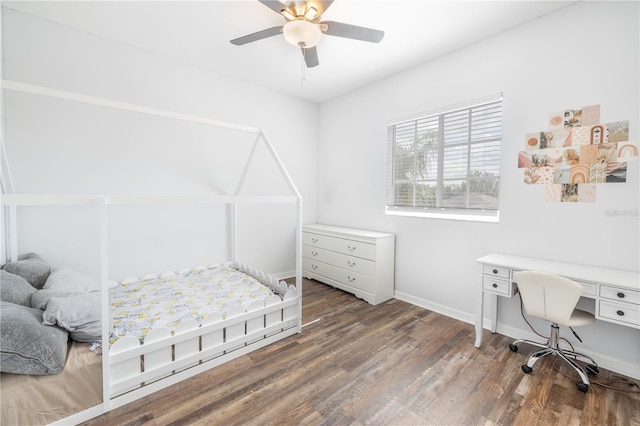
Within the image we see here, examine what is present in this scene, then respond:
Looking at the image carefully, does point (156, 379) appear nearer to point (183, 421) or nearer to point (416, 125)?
point (183, 421)

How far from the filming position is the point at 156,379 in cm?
181

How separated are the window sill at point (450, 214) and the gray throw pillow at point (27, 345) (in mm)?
3175

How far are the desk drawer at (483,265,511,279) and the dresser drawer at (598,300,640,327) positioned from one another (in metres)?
0.53

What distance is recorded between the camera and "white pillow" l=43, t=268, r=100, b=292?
2.00 meters

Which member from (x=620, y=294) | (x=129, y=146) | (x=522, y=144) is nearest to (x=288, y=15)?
(x=129, y=146)

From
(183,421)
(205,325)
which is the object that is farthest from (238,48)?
(183,421)

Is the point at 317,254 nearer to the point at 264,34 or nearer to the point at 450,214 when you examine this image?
the point at 450,214

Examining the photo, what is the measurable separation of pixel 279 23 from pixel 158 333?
104 inches

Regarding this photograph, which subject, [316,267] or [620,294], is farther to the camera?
[316,267]

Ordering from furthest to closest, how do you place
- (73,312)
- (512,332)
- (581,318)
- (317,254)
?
(317,254) < (512,332) < (581,318) < (73,312)

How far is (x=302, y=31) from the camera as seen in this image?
6.46 feet

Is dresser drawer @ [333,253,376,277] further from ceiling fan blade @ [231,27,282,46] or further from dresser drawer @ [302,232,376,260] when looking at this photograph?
ceiling fan blade @ [231,27,282,46]

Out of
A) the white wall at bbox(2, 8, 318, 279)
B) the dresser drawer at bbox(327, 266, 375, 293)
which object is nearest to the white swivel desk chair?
the dresser drawer at bbox(327, 266, 375, 293)

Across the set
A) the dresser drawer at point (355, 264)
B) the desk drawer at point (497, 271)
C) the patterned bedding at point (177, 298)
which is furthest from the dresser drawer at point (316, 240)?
the desk drawer at point (497, 271)
